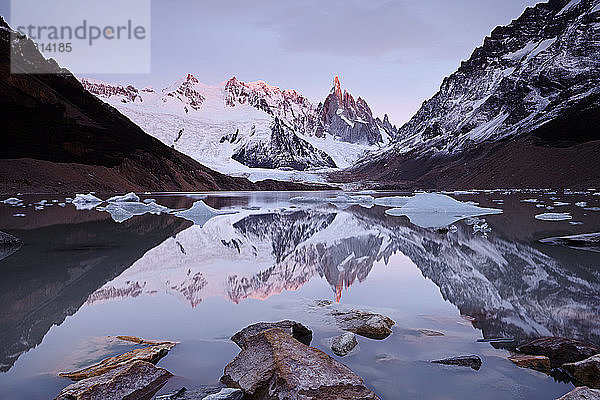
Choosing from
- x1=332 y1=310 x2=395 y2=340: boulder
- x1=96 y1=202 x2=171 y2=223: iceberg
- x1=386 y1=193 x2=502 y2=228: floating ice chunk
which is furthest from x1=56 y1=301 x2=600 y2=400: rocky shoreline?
x1=96 y1=202 x2=171 y2=223: iceberg

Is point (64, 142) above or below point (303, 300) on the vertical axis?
above

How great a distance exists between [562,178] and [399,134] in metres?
127

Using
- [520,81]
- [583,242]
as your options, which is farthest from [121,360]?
[520,81]

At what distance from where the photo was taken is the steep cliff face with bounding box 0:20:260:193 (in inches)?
1997

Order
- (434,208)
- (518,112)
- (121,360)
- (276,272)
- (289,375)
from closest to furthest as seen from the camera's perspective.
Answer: (289,375), (121,360), (276,272), (434,208), (518,112)

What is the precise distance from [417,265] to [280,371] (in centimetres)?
553

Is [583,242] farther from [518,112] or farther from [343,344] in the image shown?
[518,112]

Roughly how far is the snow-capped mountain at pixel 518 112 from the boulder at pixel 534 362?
202 feet

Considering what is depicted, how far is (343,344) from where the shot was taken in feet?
12.1

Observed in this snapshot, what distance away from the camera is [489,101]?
114 metres

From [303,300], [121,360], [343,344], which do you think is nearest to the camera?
[121,360]

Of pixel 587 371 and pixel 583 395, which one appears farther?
pixel 587 371

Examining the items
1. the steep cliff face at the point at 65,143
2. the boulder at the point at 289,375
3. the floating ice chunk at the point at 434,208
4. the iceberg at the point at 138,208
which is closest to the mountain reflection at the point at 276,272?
the boulder at the point at 289,375

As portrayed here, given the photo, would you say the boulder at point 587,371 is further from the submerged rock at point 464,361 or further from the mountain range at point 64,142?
the mountain range at point 64,142
